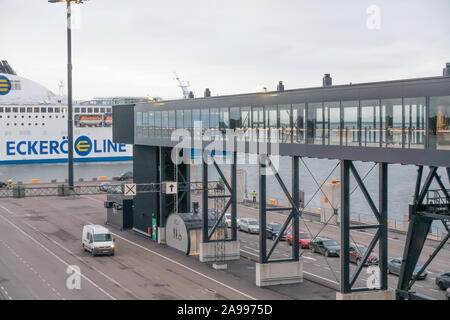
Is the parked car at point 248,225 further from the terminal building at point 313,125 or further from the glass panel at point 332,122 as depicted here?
the glass panel at point 332,122

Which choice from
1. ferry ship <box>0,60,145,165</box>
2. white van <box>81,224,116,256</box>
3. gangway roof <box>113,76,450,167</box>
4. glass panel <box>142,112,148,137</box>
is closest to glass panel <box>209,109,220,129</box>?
gangway roof <box>113,76,450,167</box>

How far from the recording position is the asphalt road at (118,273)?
2494cm

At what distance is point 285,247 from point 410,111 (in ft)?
64.3

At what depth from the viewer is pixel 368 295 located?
68.3 feet

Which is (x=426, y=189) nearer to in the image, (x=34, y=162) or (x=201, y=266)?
(x=201, y=266)

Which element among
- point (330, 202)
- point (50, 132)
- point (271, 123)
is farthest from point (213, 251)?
point (50, 132)

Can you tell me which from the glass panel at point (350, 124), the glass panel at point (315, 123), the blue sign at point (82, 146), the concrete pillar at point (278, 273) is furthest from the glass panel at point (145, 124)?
the blue sign at point (82, 146)

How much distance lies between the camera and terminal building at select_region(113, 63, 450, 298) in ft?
57.4

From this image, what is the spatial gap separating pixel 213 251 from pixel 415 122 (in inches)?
631

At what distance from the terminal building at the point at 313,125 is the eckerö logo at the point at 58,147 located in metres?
61.9

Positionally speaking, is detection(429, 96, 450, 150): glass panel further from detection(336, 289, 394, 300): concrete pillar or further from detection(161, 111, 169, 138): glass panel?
detection(161, 111, 169, 138): glass panel

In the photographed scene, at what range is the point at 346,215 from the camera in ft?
68.0

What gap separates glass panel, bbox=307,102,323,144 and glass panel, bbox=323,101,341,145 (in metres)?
0.35

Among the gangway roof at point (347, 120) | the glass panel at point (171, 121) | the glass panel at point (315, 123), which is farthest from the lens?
the glass panel at point (171, 121)
